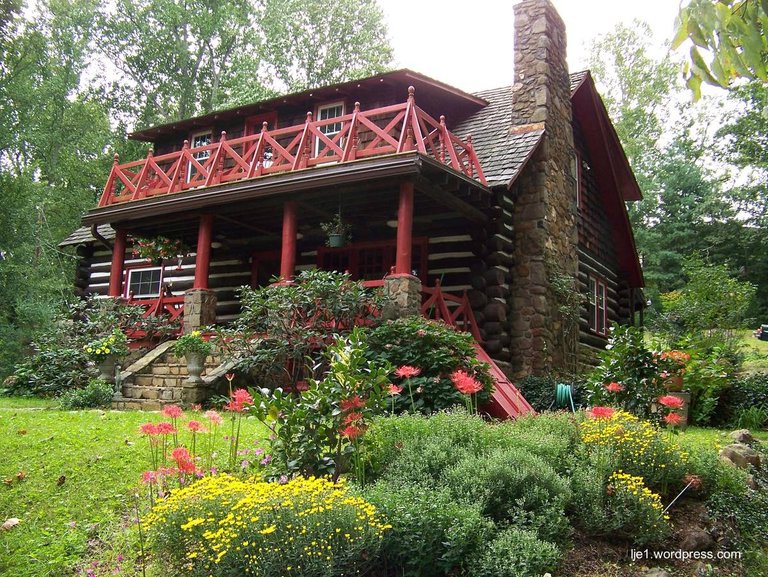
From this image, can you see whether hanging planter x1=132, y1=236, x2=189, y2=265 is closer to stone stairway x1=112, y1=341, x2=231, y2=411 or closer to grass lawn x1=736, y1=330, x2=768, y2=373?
stone stairway x1=112, y1=341, x2=231, y2=411

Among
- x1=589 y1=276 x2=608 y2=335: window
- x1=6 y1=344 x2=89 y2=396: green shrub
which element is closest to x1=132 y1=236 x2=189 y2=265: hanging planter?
x1=6 y1=344 x2=89 y2=396: green shrub

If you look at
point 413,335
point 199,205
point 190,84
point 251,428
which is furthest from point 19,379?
point 190,84

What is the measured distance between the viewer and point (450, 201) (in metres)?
12.3

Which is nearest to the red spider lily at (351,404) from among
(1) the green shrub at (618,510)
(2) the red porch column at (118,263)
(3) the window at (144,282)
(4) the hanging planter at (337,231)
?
(1) the green shrub at (618,510)

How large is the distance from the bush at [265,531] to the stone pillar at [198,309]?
9.09 meters

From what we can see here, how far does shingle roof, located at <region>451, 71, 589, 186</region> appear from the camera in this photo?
13578 millimetres

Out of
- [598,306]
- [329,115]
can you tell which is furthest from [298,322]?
[598,306]

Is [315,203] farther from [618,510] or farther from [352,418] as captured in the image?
[618,510]

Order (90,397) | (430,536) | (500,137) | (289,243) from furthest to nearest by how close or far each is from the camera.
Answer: (500,137)
(289,243)
(90,397)
(430,536)

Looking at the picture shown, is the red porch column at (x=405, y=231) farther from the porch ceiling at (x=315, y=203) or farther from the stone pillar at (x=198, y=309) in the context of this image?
the stone pillar at (x=198, y=309)

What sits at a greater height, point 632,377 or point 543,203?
point 543,203

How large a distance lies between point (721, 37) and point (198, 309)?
11763 millimetres

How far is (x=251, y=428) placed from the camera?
844 cm

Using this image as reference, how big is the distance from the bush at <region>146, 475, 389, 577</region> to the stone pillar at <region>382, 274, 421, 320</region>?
247 inches
